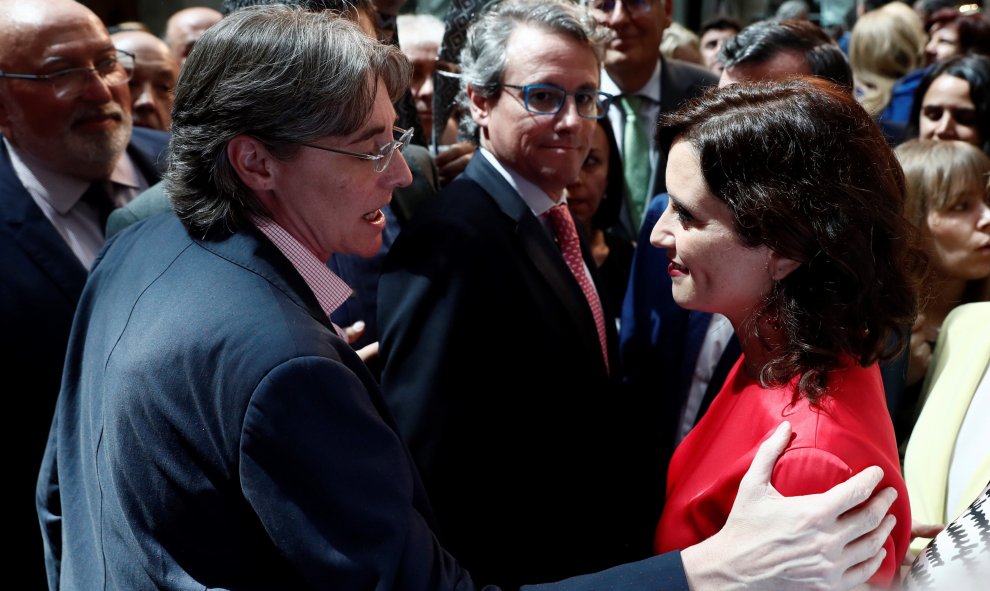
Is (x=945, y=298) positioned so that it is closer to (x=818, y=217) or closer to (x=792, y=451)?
(x=818, y=217)

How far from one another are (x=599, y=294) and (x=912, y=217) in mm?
1123

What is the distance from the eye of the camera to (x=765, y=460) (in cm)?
152

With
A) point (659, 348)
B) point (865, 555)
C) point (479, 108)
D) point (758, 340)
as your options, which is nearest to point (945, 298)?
point (659, 348)

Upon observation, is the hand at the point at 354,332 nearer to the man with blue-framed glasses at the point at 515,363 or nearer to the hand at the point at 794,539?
the man with blue-framed glasses at the point at 515,363

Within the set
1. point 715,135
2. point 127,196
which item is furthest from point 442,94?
point 715,135

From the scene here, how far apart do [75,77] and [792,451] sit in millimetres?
2594

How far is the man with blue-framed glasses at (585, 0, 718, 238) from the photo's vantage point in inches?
163

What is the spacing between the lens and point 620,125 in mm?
4258

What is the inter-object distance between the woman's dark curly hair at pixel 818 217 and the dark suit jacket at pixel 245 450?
1.84 ft

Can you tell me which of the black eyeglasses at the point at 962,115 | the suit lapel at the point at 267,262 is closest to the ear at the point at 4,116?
the suit lapel at the point at 267,262

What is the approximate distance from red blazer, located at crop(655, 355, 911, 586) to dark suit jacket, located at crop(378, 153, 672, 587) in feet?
1.51

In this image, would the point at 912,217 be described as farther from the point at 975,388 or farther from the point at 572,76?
the point at 572,76

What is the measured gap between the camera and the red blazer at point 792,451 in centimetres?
154

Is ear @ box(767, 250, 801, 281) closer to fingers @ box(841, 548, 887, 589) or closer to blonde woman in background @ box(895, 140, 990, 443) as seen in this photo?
fingers @ box(841, 548, 887, 589)
